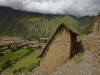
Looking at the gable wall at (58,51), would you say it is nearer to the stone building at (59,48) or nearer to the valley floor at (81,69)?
the stone building at (59,48)

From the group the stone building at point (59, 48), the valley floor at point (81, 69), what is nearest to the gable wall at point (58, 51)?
the stone building at point (59, 48)

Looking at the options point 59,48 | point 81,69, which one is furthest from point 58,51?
point 81,69

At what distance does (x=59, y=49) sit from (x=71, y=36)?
5.38 ft

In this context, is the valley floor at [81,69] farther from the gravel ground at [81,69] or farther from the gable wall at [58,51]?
the gable wall at [58,51]

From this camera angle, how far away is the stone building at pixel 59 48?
12695 millimetres

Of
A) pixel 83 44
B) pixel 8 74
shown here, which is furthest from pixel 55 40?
pixel 8 74

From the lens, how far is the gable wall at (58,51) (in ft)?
41.9

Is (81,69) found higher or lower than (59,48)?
lower

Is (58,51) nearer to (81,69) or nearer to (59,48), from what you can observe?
(59,48)

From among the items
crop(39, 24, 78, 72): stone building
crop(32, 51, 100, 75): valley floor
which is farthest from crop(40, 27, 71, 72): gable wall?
crop(32, 51, 100, 75): valley floor

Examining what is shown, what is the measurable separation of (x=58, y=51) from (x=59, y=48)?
1.02ft

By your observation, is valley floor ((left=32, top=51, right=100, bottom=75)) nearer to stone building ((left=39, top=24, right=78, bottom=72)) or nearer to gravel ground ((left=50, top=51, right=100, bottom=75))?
gravel ground ((left=50, top=51, right=100, bottom=75))

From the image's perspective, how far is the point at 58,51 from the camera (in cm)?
1335

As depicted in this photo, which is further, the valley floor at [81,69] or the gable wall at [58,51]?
the gable wall at [58,51]
